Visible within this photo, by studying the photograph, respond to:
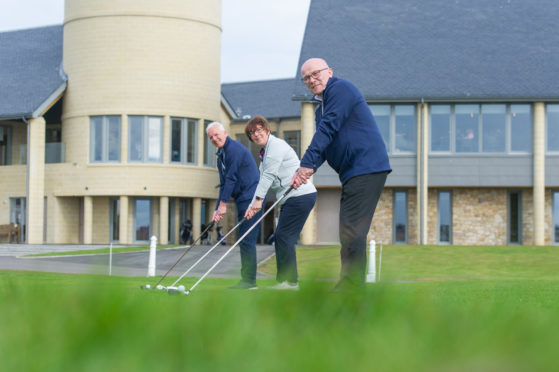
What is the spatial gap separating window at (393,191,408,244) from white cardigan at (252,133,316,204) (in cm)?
2563

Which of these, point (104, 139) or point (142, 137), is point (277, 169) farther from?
point (104, 139)

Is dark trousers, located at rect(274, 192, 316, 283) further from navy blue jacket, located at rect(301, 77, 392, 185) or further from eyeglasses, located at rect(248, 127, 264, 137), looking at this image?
navy blue jacket, located at rect(301, 77, 392, 185)

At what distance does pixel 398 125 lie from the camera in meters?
34.2

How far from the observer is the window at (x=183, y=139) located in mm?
35375

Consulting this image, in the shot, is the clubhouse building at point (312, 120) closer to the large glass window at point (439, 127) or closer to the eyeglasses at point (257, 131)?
the large glass window at point (439, 127)

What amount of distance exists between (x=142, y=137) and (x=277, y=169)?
26709 millimetres

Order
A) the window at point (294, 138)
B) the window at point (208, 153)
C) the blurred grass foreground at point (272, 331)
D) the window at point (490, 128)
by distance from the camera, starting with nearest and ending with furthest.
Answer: the blurred grass foreground at point (272, 331) < the window at point (490, 128) < the window at point (208, 153) < the window at point (294, 138)

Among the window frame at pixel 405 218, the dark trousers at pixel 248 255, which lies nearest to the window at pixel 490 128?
the window frame at pixel 405 218

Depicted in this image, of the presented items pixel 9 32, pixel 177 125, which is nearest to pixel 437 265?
pixel 177 125

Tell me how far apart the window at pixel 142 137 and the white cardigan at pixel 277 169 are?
86.9 feet

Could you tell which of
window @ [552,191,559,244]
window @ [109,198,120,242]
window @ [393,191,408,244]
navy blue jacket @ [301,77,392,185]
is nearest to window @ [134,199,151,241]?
window @ [109,198,120,242]

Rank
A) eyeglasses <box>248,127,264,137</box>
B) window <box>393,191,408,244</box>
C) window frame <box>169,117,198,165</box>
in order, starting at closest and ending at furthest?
1. eyeglasses <box>248,127,264,137</box>
2. window <box>393,191,408,244</box>
3. window frame <box>169,117,198,165</box>

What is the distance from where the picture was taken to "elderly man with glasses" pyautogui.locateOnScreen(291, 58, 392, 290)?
656cm

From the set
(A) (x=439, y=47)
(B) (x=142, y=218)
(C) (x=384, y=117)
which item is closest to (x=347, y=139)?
(C) (x=384, y=117)
